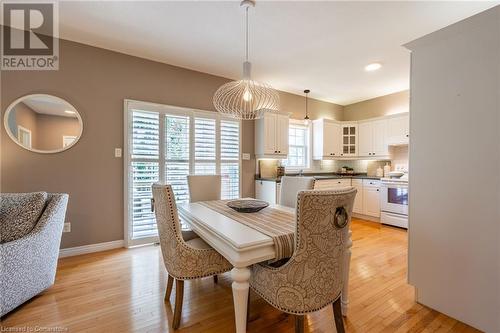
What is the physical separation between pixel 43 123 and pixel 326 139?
467 centimetres

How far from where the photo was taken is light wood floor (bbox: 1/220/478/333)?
158cm

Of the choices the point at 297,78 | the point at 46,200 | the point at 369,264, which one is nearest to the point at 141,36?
the point at 46,200

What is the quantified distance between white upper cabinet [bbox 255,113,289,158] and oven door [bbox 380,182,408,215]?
6.37ft

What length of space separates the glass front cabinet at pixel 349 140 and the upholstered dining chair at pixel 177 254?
442 cm

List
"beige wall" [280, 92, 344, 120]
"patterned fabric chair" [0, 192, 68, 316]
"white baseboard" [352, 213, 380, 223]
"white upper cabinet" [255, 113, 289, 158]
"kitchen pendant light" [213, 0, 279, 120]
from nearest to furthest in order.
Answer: "patterned fabric chair" [0, 192, 68, 316] → "kitchen pendant light" [213, 0, 279, 120] → "white upper cabinet" [255, 113, 289, 158] → "white baseboard" [352, 213, 380, 223] → "beige wall" [280, 92, 344, 120]

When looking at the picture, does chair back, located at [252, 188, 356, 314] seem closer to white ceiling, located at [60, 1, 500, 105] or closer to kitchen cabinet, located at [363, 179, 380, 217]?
white ceiling, located at [60, 1, 500, 105]

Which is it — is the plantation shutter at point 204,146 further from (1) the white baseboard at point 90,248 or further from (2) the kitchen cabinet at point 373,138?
(2) the kitchen cabinet at point 373,138

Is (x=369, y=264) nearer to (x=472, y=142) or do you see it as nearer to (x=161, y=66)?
(x=472, y=142)

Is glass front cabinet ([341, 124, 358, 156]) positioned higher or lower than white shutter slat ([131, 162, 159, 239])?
higher

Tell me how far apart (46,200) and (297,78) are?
3738mm

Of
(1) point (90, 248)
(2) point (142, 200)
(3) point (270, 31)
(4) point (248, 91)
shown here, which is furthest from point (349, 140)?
(1) point (90, 248)

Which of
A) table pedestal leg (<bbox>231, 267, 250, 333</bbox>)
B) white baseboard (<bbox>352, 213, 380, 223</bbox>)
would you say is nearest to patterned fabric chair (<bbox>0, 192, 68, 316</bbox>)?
table pedestal leg (<bbox>231, 267, 250, 333</bbox>)

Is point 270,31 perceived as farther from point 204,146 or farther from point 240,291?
point 240,291

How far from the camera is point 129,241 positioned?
307 cm
